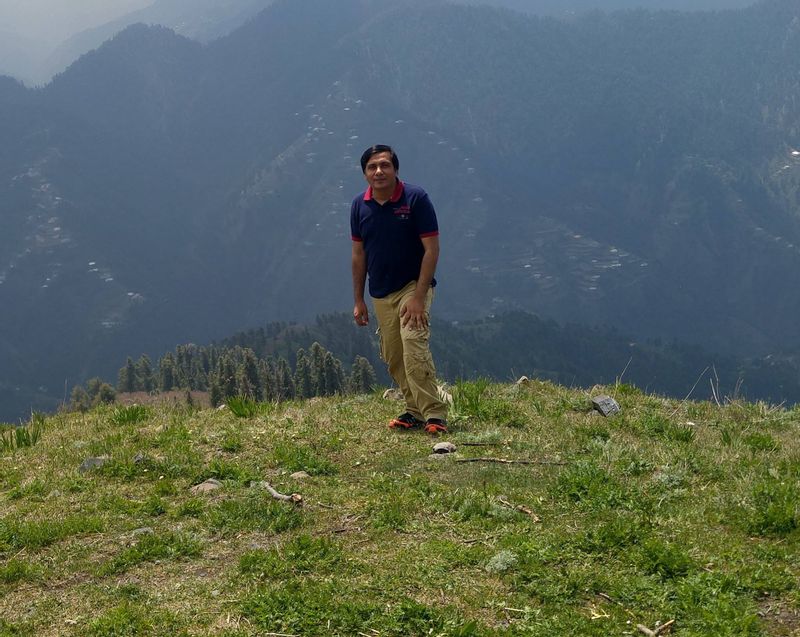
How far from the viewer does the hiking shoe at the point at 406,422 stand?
36.4ft

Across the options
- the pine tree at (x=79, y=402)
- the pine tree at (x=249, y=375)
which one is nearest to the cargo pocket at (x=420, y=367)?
the pine tree at (x=79, y=402)

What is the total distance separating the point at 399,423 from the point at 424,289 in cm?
221

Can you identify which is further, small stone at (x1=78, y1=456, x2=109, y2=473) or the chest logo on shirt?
the chest logo on shirt

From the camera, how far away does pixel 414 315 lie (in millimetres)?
10320

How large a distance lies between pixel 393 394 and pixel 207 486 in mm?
5144

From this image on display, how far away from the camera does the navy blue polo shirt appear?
10.3 metres

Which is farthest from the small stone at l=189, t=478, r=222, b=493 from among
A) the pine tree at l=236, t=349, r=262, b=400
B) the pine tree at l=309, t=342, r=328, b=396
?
the pine tree at l=236, t=349, r=262, b=400

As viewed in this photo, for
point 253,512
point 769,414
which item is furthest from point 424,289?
point 769,414

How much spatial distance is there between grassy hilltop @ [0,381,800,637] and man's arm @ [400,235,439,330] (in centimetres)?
175

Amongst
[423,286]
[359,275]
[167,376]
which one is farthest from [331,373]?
[423,286]

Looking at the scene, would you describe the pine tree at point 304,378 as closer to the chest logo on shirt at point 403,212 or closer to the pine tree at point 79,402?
the pine tree at point 79,402

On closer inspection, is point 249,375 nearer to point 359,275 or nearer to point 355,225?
point 359,275

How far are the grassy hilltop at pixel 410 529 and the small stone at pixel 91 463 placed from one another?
126mm

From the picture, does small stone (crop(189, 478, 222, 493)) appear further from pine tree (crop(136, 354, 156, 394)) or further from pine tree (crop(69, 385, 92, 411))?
pine tree (crop(136, 354, 156, 394))
